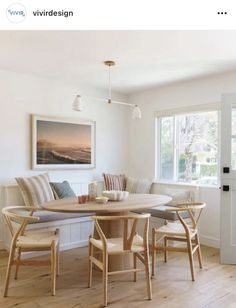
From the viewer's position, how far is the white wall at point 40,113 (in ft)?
13.2

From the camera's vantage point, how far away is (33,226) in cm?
358

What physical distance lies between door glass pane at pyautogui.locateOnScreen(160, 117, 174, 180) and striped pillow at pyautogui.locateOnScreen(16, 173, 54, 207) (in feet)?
6.39

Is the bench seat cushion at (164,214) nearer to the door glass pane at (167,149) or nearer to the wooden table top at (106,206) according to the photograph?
the wooden table top at (106,206)

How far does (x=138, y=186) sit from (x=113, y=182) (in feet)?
1.32

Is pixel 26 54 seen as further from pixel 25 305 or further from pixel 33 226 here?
pixel 25 305

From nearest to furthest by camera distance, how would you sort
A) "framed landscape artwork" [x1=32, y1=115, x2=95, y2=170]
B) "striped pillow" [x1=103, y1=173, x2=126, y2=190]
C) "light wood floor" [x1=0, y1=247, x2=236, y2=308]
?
"light wood floor" [x1=0, y1=247, x2=236, y2=308]
"framed landscape artwork" [x1=32, y1=115, x2=95, y2=170]
"striped pillow" [x1=103, y1=173, x2=126, y2=190]

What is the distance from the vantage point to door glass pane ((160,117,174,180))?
15.8 ft

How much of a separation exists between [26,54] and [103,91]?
76.1 inches
